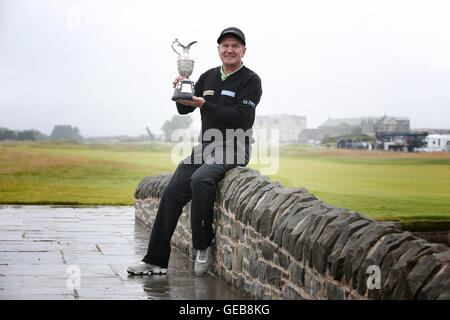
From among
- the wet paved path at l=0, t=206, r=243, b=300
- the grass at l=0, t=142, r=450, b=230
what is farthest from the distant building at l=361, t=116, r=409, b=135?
the wet paved path at l=0, t=206, r=243, b=300

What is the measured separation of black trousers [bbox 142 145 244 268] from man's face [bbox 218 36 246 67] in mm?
816

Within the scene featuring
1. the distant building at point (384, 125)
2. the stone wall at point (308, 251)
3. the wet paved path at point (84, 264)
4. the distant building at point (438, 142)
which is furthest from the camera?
the distant building at point (384, 125)

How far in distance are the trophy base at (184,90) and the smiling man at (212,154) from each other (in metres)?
0.04

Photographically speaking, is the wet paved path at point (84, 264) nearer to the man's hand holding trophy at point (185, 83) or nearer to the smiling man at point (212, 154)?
the smiling man at point (212, 154)

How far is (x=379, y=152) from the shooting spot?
82.6 feet

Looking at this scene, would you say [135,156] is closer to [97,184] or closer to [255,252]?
[97,184]

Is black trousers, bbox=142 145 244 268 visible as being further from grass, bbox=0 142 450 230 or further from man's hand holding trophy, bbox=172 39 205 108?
grass, bbox=0 142 450 230

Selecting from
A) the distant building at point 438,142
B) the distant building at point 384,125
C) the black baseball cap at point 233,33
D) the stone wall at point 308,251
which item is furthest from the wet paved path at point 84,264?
the distant building at point 384,125

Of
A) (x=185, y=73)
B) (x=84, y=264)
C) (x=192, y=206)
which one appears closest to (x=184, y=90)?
(x=185, y=73)

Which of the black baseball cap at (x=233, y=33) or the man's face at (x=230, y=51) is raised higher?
the black baseball cap at (x=233, y=33)

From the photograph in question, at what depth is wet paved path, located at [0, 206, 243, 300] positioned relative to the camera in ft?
13.6

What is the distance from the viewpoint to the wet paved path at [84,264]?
414cm
